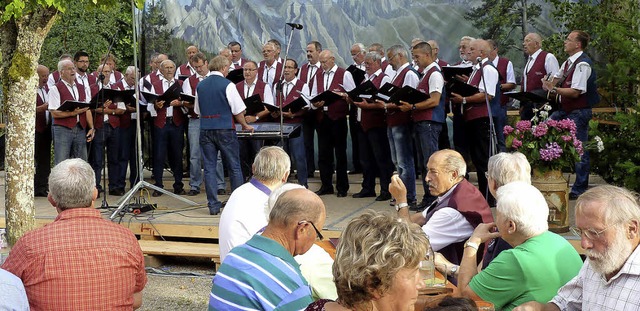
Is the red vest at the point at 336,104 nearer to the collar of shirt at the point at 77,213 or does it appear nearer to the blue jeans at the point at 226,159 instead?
the blue jeans at the point at 226,159

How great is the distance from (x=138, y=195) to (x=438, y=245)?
21.0 ft

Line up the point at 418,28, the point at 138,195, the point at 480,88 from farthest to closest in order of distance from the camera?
the point at 418,28 → the point at 138,195 → the point at 480,88

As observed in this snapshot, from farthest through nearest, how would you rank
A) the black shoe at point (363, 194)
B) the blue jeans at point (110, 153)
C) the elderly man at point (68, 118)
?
1. the blue jeans at point (110, 153)
2. the elderly man at point (68, 118)
3. the black shoe at point (363, 194)

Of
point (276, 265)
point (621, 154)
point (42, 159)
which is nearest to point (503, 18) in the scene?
point (621, 154)

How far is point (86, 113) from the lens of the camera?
1169cm

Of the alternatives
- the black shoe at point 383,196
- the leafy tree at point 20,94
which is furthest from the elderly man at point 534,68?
the leafy tree at point 20,94

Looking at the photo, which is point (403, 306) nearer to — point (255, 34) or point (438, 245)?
point (438, 245)

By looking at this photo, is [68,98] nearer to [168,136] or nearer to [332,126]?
[168,136]

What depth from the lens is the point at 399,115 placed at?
995 cm

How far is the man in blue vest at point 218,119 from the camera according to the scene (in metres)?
9.77

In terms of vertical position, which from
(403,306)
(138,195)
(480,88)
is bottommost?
(138,195)

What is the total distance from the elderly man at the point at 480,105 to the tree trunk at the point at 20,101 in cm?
439

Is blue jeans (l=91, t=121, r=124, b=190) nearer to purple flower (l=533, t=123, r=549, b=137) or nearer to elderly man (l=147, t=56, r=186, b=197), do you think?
elderly man (l=147, t=56, r=186, b=197)

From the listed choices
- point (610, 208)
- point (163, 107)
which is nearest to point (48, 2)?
point (163, 107)
